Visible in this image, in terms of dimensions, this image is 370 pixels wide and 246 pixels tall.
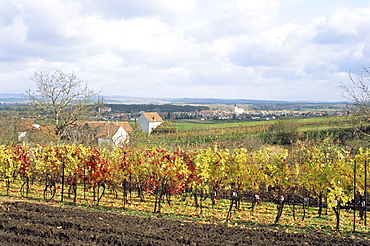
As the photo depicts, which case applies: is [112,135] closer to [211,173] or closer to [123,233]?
[211,173]

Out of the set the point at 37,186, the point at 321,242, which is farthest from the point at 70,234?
the point at 37,186

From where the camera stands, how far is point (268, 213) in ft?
39.5

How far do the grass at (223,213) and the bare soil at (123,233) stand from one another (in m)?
1.02

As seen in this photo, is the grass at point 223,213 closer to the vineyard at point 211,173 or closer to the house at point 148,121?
the vineyard at point 211,173

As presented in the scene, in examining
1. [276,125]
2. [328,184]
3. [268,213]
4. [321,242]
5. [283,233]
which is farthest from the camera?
[276,125]

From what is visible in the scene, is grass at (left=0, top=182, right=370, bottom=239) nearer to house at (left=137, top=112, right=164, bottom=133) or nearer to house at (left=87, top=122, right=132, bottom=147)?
house at (left=87, top=122, right=132, bottom=147)

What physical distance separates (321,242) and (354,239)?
1.07m

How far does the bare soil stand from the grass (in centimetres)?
102

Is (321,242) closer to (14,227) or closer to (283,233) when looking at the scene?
(283,233)

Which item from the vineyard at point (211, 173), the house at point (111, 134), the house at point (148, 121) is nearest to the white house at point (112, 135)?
the house at point (111, 134)

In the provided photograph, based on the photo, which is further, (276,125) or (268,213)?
(276,125)

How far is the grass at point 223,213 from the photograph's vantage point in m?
9.70

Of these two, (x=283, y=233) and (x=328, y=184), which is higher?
(x=328, y=184)

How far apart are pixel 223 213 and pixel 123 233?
4731 millimetres
